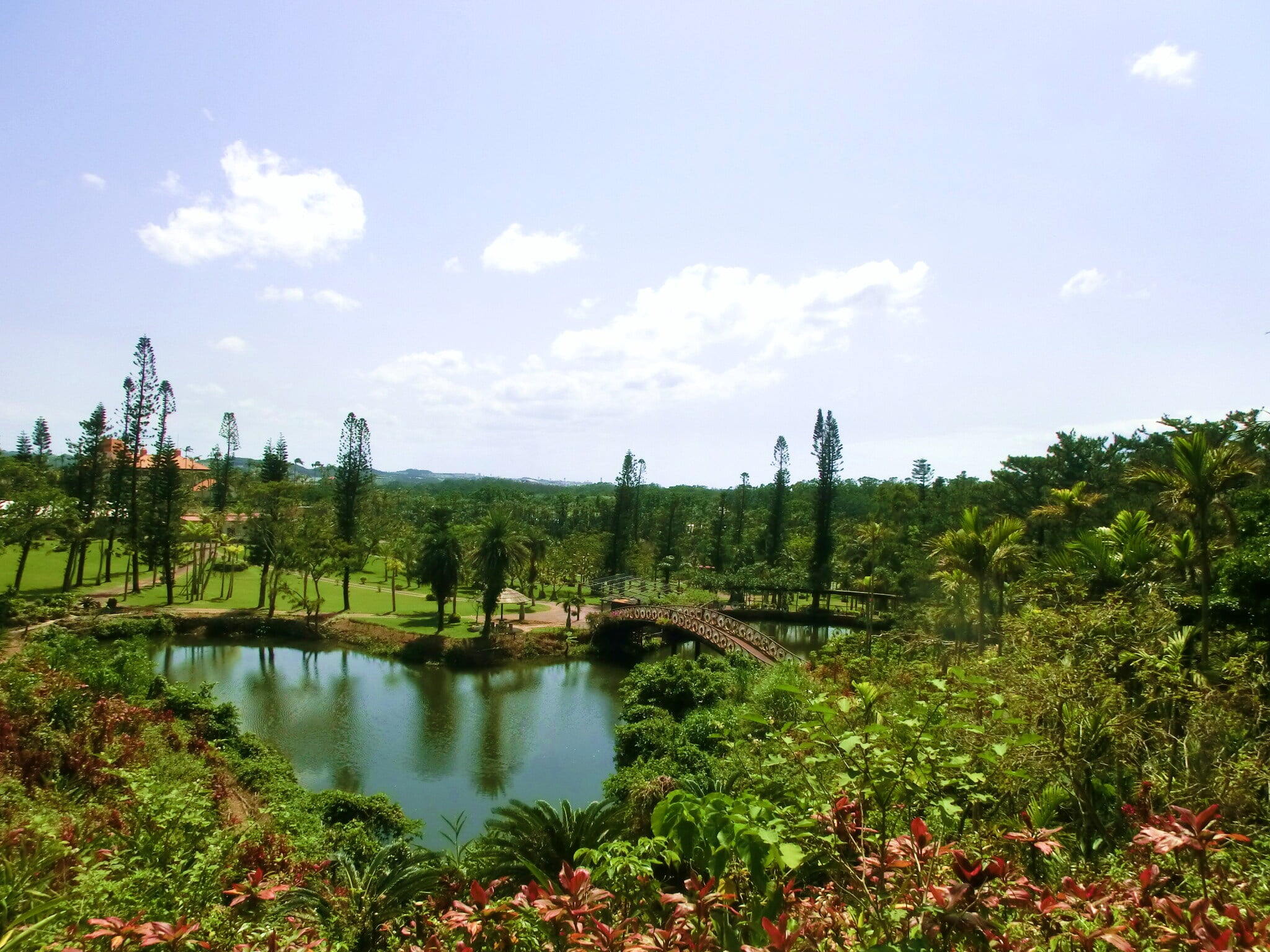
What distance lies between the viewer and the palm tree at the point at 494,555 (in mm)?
27984

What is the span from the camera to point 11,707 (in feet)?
31.1

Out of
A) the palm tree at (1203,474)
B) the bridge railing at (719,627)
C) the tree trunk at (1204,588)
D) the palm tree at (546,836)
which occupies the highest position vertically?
the palm tree at (1203,474)

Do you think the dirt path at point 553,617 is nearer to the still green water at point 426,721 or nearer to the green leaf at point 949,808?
the still green water at point 426,721

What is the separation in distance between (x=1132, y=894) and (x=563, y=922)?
2.11 metres

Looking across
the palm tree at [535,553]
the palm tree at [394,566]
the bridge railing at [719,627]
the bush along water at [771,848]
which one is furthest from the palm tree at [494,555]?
the bush along water at [771,848]

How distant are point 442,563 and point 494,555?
266 centimetres

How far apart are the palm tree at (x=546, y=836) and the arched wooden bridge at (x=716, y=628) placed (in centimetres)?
1211

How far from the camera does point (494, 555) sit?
91.9ft

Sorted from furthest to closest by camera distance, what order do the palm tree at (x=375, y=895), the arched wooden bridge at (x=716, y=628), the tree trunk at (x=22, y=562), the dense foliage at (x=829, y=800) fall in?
the tree trunk at (x=22, y=562), the arched wooden bridge at (x=716, y=628), the palm tree at (x=375, y=895), the dense foliage at (x=829, y=800)

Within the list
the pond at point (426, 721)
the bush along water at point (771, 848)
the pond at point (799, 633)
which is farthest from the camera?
the pond at point (799, 633)

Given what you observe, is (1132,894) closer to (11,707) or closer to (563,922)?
(563,922)

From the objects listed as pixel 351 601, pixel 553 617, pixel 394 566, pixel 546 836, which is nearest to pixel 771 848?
pixel 546 836

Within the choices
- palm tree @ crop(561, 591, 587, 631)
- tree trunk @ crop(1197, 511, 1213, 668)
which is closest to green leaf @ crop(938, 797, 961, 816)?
tree trunk @ crop(1197, 511, 1213, 668)

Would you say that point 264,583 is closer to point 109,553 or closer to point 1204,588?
point 109,553
